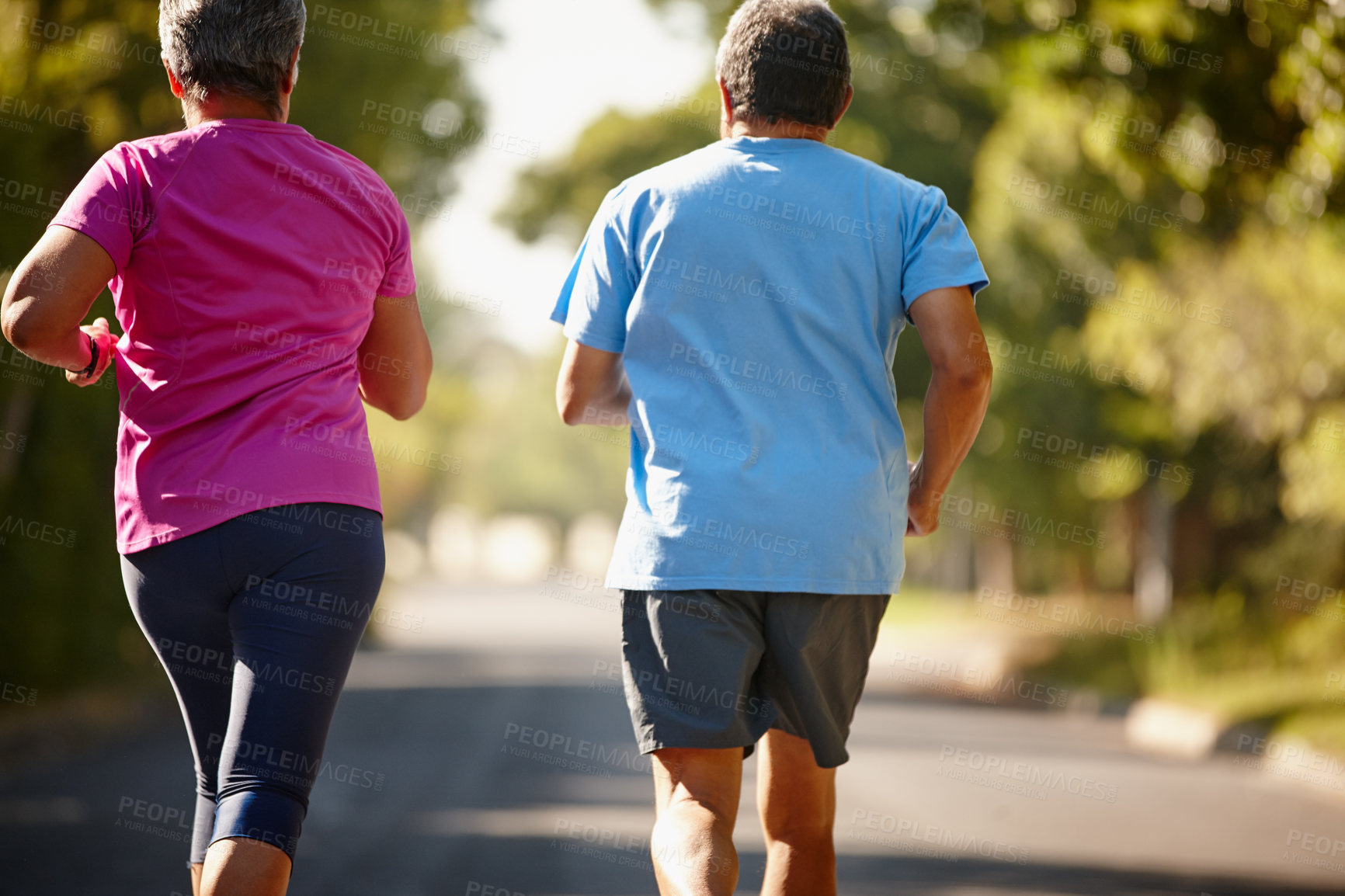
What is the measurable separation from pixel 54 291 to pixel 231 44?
0.57 m

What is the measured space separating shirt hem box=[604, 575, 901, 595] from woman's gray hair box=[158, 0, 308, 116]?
1.17 m

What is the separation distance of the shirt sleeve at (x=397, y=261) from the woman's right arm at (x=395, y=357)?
0.06 ft

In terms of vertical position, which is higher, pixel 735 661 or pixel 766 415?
pixel 766 415

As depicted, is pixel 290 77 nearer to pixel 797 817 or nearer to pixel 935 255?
pixel 935 255

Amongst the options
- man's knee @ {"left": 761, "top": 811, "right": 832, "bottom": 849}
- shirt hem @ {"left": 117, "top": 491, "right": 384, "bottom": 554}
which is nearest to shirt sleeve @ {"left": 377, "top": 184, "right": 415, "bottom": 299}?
shirt hem @ {"left": 117, "top": 491, "right": 384, "bottom": 554}

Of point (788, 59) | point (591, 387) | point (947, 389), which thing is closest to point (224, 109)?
point (591, 387)

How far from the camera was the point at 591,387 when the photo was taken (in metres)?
3.08

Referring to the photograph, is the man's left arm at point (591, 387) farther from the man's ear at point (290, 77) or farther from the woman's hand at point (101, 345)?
the woman's hand at point (101, 345)

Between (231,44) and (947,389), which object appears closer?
(231,44)

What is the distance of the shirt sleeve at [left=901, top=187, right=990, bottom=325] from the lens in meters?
2.92

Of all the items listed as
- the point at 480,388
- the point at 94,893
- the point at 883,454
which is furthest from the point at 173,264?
the point at 480,388

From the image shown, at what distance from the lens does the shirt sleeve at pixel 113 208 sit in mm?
2533

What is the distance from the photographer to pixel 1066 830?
708cm

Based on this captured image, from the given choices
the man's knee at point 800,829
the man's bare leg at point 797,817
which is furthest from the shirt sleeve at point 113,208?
the man's knee at point 800,829
